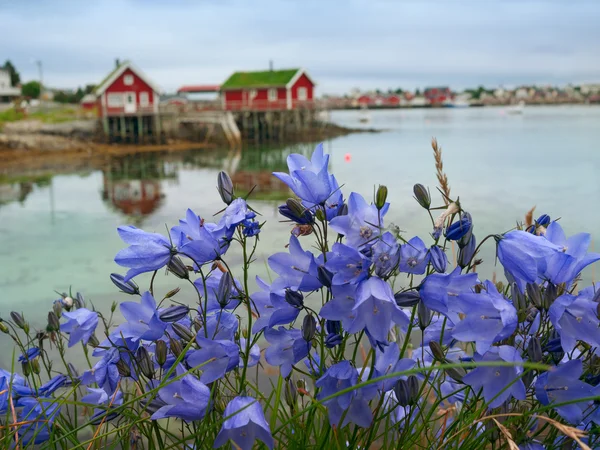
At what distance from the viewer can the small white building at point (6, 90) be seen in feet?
198

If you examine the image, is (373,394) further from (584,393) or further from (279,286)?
(584,393)

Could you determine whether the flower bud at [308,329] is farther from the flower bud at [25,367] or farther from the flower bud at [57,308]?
the flower bud at [25,367]

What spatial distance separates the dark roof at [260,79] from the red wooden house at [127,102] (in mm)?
5228

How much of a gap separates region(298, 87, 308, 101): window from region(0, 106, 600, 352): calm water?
8199 mm

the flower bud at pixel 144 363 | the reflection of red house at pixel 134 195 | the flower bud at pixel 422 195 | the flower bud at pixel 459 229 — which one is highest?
the flower bud at pixel 422 195

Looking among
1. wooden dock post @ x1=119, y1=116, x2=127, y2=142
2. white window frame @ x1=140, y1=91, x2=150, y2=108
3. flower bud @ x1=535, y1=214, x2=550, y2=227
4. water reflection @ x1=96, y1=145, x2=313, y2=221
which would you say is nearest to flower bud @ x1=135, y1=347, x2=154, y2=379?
flower bud @ x1=535, y1=214, x2=550, y2=227

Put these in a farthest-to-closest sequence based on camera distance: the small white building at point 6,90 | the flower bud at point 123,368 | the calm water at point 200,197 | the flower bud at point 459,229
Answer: the small white building at point 6,90, the calm water at point 200,197, the flower bud at point 123,368, the flower bud at point 459,229

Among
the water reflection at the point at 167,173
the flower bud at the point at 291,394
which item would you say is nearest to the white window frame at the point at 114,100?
the water reflection at the point at 167,173

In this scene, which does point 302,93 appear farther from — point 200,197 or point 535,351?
point 535,351

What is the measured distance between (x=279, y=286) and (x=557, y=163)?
18.3 metres

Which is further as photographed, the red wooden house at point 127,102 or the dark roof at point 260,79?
the dark roof at point 260,79

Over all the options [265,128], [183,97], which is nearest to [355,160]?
[265,128]

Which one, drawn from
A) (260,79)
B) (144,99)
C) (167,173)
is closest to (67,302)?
(167,173)

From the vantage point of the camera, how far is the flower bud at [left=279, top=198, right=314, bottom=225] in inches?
42.9
